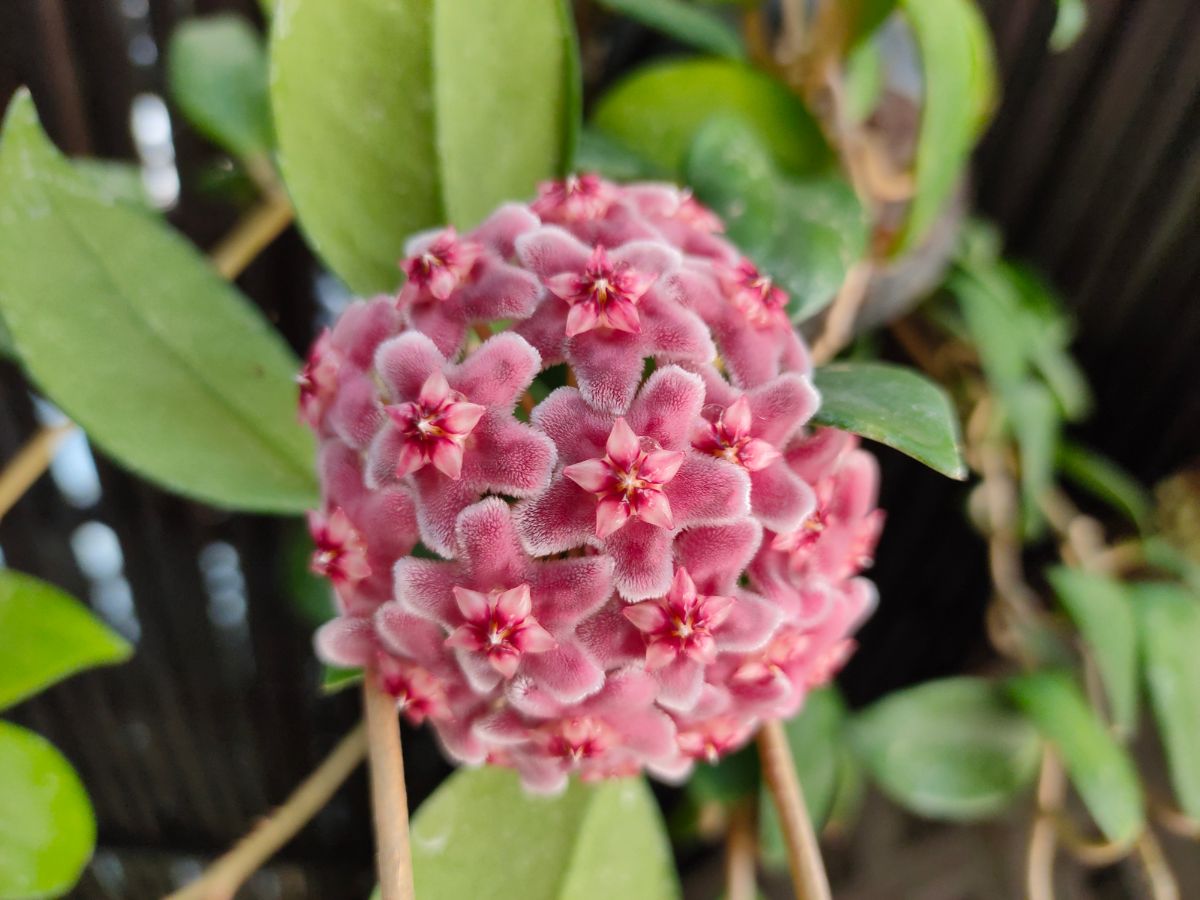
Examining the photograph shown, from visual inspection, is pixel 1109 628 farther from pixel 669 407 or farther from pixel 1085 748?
pixel 669 407

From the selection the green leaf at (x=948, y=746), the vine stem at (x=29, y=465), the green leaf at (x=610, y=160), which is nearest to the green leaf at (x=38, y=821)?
the vine stem at (x=29, y=465)

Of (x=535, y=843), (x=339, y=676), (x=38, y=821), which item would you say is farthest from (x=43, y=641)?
(x=535, y=843)

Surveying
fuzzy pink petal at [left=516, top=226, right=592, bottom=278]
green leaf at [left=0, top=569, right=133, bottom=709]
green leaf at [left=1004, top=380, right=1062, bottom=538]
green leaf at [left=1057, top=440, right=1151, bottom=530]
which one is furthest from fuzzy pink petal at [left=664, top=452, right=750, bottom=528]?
green leaf at [left=1057, top=440, right=1151, bottom=530]

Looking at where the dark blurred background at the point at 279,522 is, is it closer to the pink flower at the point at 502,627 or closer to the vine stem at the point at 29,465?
the vine stem at the point at 29,465

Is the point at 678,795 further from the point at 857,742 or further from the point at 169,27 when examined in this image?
the point at 169,27

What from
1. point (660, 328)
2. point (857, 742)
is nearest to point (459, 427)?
point (660, 328)
